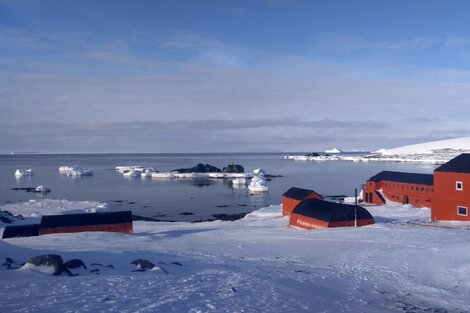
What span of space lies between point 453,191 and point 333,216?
8.41 meters

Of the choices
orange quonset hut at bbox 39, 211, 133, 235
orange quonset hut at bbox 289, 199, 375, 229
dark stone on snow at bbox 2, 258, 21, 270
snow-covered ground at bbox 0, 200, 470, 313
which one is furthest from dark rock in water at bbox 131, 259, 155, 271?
orange quonset hut at bbox 289, 199, 375, 229

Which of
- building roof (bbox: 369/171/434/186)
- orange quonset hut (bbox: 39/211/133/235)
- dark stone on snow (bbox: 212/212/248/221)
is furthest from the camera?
dark stone on snow (bbox: 212/212/248/221)

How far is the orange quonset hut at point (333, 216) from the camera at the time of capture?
2739 centimetres

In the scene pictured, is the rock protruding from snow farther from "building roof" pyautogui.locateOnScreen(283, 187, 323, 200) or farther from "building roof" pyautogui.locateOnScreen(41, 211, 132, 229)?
"building roof" pyautogui.locateOnScreen(283, 187, 323, 200)

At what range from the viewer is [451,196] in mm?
28844

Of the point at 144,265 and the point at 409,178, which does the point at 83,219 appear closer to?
the point at 144,265

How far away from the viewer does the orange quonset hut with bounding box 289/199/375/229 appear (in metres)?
27.4

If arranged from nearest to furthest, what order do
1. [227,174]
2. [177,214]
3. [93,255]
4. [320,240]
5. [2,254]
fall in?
[2,254] < [93,255] < [320,240] < [177,214] < [227,174]

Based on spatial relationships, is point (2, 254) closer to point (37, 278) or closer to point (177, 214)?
point (37, 278)

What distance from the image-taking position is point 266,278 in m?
13.3

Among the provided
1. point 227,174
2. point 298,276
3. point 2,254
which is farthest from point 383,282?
point 227,174

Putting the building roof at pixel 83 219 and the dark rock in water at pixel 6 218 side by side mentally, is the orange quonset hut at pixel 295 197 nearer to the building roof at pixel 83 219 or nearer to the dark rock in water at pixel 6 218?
the building roof at pixel 83 219

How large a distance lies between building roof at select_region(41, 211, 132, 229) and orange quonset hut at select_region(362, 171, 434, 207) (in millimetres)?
26665

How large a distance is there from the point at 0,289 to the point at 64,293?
147 cm
